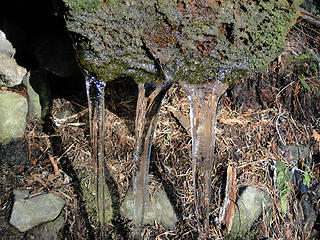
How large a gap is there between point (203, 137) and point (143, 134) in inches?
17.0

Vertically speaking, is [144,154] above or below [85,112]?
below

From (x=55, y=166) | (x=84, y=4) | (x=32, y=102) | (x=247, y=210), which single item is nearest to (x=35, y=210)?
(x=55, y=166)

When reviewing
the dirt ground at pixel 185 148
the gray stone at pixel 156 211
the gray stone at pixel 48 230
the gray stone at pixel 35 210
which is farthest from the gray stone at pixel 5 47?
the gray stone at pixel 156 211

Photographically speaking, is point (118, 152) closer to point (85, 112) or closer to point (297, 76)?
point (85, 112)

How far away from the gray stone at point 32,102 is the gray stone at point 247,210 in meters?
1.80

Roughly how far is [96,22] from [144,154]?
3.33 ft

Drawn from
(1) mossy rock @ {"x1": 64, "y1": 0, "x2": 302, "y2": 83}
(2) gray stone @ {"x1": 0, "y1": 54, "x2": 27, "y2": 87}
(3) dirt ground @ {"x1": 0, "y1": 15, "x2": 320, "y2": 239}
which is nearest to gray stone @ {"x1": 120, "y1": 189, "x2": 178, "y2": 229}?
(3) dirt ground @ {"x1": 0, "y1": 15, "x2": 320, "y2": 239}

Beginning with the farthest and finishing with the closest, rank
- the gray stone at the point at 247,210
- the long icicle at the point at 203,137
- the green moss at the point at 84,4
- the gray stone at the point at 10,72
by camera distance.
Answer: the gray stone at the point at 247,210 < the gray stone at the point at 10,72 < the long icicle at the point at 203,137 < the green moss at the point at 84,4

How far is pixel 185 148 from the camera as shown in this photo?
2.64m

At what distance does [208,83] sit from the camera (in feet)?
6.95

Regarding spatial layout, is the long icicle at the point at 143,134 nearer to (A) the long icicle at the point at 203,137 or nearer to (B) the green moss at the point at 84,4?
(A) the long icicle at the point at 203,137

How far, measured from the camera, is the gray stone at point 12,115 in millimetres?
2381

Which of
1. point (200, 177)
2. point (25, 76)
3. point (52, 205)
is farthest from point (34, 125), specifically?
point (200, 177)

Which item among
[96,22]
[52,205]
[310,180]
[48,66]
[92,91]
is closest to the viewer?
[96,22]
